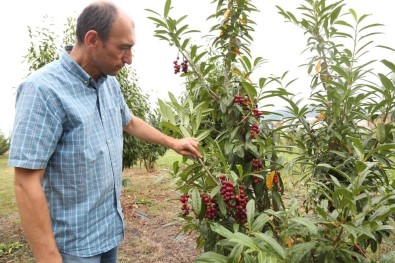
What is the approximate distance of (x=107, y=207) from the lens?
193cm

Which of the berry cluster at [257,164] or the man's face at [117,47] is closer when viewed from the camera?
the man's face at [117,47]

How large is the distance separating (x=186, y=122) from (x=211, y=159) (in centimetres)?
23

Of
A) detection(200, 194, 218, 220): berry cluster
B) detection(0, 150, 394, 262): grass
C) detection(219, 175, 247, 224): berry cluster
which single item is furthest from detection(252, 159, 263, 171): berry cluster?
detection(0, 150, 394, 262): grass

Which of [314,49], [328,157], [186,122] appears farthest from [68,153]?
[314,49]

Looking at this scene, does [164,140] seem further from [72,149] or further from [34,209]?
[34,209]

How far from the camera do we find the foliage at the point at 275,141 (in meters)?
1.74

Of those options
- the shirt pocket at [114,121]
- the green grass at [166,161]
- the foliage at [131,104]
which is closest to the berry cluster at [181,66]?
the shirt pocket at [114,121]

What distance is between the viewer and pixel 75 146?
167 centimetres

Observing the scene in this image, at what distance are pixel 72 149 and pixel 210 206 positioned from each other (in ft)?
2.23

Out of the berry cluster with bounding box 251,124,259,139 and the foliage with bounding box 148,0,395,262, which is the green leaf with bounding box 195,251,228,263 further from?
the berry cluster with bounding box 251,124,259,139

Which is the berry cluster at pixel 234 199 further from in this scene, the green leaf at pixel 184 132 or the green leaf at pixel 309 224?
the green leaf at pixel 309 224

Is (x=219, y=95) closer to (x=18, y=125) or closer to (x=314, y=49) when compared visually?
(x=314, y=49)

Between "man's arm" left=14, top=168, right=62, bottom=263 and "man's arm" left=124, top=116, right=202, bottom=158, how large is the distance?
62cm

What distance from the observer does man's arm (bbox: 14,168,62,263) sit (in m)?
1.53
